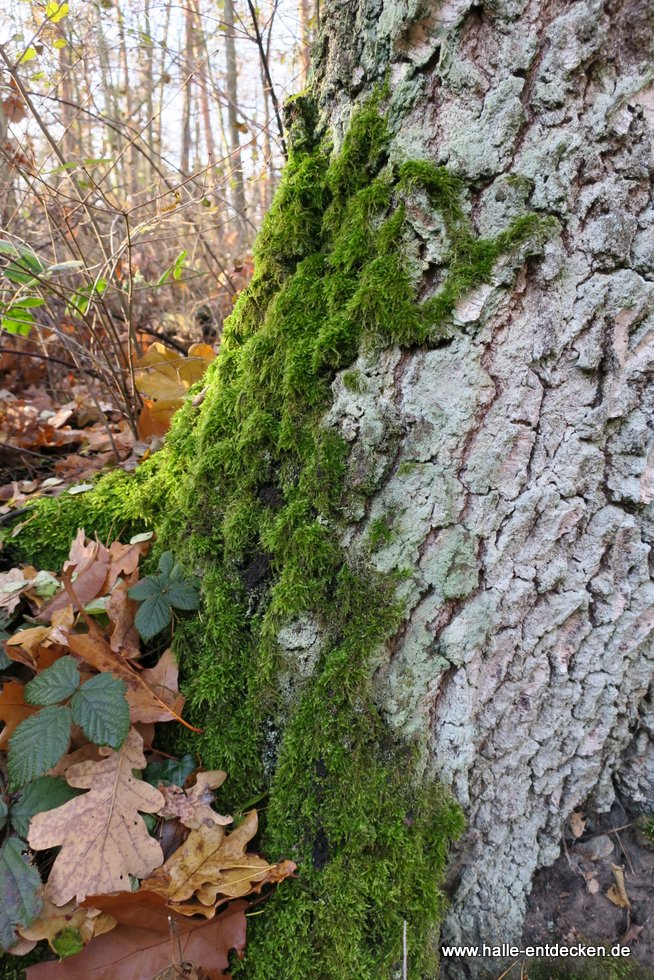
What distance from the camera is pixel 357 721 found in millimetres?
1344

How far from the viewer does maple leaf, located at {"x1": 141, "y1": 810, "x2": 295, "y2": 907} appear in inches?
48.6

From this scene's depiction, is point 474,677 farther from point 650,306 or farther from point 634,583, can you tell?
point 650,306

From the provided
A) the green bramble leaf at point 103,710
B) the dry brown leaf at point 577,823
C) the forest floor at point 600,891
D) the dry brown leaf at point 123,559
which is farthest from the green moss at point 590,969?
the dry brown leaf at point 123,559

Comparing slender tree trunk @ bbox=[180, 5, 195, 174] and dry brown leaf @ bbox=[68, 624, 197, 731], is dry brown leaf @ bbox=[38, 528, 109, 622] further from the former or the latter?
slender tree trunk @ bbox=[180, 5, 195, 174]

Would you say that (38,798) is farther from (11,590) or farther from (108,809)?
(11,590)

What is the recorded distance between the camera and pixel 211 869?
127cm

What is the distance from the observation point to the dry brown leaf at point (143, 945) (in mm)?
1188

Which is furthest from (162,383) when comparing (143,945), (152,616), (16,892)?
(143,945)

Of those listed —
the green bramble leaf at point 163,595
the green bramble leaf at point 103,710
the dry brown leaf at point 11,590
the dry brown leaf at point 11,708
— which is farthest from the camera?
the dry brown leaf at point 11,590

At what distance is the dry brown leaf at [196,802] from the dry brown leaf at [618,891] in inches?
45.7

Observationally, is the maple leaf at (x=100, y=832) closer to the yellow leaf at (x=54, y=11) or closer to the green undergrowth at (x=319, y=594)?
the green undergrowth at (x=319, y=594)

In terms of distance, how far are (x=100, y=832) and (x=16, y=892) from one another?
191 mm

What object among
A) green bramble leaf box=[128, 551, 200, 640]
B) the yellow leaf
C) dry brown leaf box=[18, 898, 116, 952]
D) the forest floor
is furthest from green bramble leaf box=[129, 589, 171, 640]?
the yellow leaf

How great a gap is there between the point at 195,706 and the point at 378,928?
68 cm
